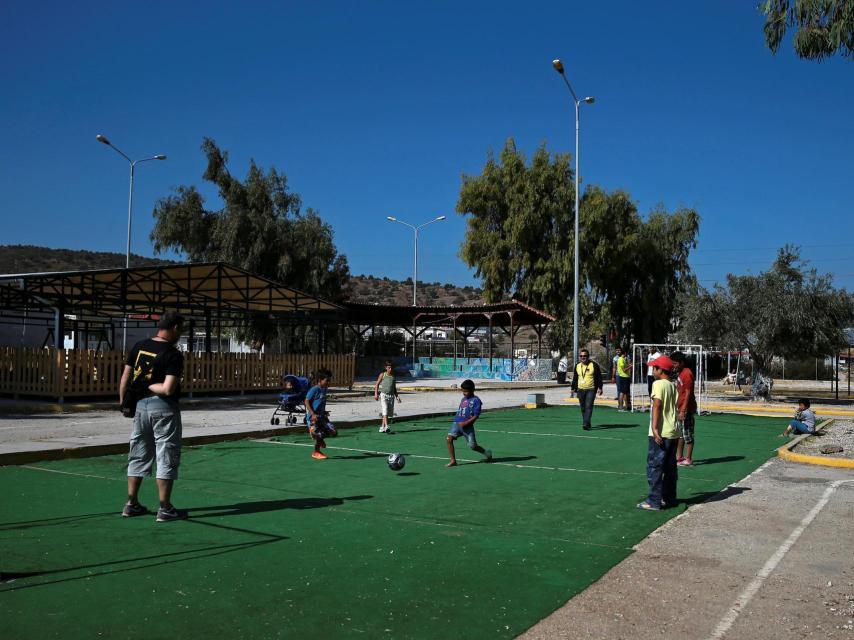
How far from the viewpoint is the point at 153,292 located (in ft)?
85.6

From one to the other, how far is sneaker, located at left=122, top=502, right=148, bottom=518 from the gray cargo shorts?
0.33m

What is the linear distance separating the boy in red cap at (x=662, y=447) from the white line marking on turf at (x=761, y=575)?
1271mm

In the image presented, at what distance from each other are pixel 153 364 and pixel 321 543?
2123mm

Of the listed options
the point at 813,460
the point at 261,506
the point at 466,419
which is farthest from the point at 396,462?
the point at 813,460

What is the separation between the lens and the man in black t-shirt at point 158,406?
6875 mm

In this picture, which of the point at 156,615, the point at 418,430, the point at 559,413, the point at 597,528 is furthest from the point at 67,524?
the point at 559,413

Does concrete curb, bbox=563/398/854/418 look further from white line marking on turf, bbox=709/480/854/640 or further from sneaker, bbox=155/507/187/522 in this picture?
sneaker, bbox=155/507/187/522

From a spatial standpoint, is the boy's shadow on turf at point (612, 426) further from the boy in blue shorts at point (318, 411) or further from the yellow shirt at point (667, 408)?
the yellow shirt at point (667, 408)

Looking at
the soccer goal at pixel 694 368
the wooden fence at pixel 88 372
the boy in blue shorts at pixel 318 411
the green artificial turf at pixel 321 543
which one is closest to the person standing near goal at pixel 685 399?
the green artificial turf at pixel 321 543

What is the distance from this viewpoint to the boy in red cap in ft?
26.2

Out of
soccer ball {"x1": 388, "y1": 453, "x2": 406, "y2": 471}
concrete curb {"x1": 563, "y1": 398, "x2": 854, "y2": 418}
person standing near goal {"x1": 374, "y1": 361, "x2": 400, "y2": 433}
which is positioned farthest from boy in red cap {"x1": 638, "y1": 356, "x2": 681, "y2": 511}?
concrete curb {"x1": 563, "y1": 398, "x2": 854, "y2": 418}

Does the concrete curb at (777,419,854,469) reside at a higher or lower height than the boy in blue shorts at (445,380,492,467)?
lower

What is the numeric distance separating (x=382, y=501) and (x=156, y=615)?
380 cm

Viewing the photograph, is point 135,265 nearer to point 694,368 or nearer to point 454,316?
point 454,316
